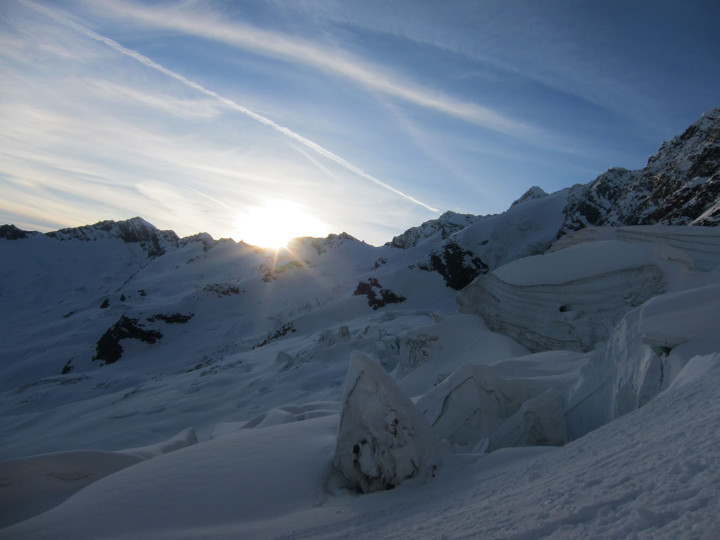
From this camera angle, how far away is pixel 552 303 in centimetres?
983

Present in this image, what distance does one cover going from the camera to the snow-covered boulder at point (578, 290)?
8430 millimetres

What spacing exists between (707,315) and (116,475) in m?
6.23

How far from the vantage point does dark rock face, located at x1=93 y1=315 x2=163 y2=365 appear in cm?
2733

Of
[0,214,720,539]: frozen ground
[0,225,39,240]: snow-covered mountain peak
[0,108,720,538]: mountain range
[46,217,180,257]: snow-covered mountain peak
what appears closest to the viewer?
[0,214,720,539]: frozen ground

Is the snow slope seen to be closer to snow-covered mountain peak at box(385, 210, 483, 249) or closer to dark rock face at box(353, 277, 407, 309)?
dark rock face at box(353, 277, 407, 309)

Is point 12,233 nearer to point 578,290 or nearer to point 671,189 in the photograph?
point 578,290

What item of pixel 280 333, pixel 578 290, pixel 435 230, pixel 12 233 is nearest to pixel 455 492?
pixel 578 290

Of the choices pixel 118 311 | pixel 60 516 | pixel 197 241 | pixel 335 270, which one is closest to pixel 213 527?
pixel 60 516

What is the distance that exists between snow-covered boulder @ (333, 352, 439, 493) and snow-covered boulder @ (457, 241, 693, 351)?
6.18 metres

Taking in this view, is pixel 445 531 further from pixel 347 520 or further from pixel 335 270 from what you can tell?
pixel 335 270

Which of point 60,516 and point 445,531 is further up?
point 445,531

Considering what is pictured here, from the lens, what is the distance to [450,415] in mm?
6031

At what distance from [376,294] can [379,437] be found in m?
23.5

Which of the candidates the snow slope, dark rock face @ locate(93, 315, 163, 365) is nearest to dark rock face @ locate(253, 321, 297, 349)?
dark rock face @ locate(93, 315, 163, 365)
